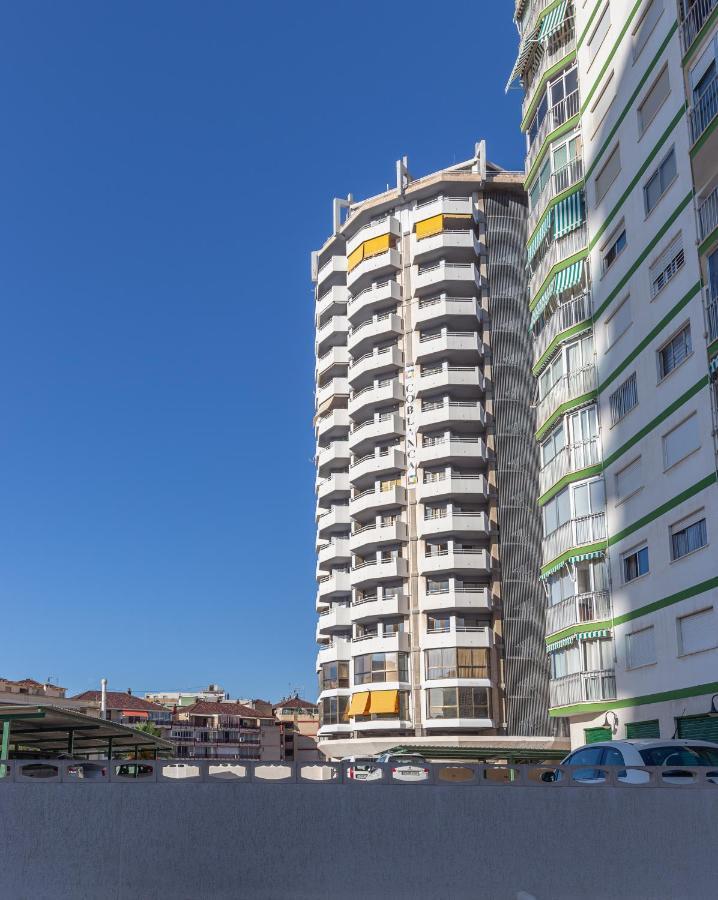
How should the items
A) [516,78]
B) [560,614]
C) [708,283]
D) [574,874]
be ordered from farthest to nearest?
[516,78] → [560,614] → [708,283] → [574,874]

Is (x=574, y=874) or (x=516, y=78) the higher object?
(x=516, y=78)

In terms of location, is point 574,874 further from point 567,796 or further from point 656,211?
point 656,211

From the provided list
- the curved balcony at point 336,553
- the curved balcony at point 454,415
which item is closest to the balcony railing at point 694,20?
the curved balcony at point 454,415

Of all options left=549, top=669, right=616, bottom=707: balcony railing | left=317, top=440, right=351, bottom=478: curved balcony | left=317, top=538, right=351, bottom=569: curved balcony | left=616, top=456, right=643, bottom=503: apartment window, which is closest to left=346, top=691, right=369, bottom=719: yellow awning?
left=317, top=538, right=351, bottom=569: curved balcony

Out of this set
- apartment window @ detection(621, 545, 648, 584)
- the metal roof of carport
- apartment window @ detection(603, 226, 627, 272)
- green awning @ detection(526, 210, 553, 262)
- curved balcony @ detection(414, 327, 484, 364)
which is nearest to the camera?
the metal roof of carport

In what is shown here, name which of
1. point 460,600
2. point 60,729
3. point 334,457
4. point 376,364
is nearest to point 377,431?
point 376,364

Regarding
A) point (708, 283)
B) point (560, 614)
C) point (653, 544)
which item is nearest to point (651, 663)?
point (653, 544)

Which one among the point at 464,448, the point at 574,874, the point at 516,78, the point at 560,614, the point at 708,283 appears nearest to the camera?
the point at 574,874

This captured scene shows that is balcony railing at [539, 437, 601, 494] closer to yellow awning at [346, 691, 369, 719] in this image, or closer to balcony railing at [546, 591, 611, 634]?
balcony railing at [546, 591, 611, 634]

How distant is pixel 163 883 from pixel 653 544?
1773 cm

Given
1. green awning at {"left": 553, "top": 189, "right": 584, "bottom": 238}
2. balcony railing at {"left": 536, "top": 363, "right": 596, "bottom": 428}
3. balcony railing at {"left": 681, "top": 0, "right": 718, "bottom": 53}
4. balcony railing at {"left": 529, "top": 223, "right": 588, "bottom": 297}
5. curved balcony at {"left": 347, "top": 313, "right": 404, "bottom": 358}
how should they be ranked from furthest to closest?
1. curved balcony at {"left": 347, "top": 313, "right": 404, "bottom": 358}
2. green awning at {"left": 553, "top": 189, "right": 584, "bottom": 238}
3. balcony railing at {"left": 529, "top": 223, "right": 588, "bottom": 297}
4. balcony railing at {"left": 536, "top": 363, "right": 596, "bottom": 428}
5. balcony railing at {"left": 681, "top": 0, "right": 718, "bottom": 53}

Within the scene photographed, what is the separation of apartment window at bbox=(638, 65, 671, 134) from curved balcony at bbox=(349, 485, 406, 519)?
3452 cm

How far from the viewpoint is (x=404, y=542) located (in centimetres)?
6250

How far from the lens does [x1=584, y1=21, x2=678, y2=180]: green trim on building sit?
93.8ft
